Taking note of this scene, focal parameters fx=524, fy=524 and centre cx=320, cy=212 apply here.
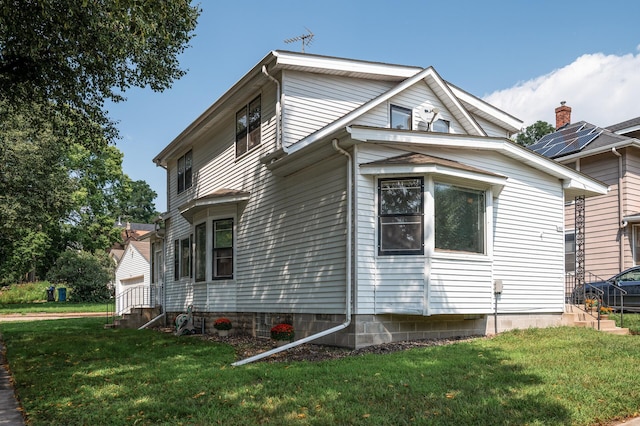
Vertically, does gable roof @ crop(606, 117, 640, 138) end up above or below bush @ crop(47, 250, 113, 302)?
above

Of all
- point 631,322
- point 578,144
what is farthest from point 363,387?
point 578,144

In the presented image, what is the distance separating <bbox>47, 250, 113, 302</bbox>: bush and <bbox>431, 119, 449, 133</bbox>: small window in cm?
3188

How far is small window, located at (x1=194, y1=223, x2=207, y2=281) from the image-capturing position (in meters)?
15.2

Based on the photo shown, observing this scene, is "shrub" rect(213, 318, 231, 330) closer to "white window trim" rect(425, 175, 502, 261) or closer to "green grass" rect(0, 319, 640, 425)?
"green grass" rect(0, 319, 640, 425)

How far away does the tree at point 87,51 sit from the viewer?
9.03 metres

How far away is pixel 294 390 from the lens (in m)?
6.36

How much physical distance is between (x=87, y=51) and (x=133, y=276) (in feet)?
71.9

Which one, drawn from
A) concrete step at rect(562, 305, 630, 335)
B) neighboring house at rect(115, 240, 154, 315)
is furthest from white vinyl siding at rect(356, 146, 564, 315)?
neighboring house at rect(115, 240, 154, 315)

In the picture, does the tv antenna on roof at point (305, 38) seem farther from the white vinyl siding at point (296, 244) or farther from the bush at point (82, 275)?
the bush at point (82, 275)

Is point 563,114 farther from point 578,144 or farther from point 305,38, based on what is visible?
point 305,38

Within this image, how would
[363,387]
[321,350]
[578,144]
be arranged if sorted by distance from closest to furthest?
[363,387] → [321,350] → [578,144]

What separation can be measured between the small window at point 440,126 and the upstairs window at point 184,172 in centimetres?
887

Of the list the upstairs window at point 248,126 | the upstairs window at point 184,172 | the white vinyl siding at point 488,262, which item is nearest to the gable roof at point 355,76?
the upstairs window at point 248,126

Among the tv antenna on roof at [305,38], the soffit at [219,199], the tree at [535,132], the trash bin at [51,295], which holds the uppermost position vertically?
the tree at [535,132]
